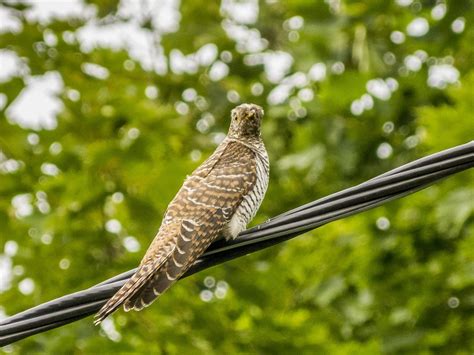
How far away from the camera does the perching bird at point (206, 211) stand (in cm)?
441

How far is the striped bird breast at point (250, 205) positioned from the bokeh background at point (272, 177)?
1.50m

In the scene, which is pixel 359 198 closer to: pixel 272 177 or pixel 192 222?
pixel 192 222

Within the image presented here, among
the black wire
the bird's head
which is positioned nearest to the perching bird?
the bird's head

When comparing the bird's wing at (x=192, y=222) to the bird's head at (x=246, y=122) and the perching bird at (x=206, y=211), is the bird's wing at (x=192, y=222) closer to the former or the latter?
the perching bird at (x=206, y=211)

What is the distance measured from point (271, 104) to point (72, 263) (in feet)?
10.2

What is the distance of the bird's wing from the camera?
14.3ft

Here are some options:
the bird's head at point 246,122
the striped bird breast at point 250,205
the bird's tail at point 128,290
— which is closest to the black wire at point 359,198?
the bird's tail at point 128,290

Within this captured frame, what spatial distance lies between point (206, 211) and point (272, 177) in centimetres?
479

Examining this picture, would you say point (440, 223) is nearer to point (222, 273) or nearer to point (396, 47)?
point (222, 273)

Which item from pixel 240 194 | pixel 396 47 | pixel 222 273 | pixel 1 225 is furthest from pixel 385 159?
pixel 240 194

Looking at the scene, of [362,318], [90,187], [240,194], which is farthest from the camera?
[362,318]

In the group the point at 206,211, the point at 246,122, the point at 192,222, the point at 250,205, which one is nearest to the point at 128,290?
the point at 192,222

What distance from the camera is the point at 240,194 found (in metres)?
5.21

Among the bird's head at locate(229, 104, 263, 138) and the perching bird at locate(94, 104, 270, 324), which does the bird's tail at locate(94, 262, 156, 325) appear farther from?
the bird's head at locate(229, 104, 263, 138)
